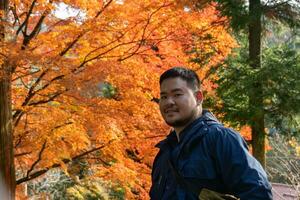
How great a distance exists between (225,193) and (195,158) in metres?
0.19

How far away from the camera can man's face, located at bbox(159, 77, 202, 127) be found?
6.00ft

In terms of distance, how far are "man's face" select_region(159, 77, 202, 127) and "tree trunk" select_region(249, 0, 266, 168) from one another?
515cm

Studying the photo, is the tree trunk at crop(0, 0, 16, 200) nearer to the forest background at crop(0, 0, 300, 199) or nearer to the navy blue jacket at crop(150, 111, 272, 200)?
the forest background at crop(0, 0, 300, 199)

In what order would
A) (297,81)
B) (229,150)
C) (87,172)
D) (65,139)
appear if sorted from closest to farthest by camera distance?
(229,150) < (65,139) < (297,81) < (87,172)

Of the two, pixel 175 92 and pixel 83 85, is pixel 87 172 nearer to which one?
pixel 83 85

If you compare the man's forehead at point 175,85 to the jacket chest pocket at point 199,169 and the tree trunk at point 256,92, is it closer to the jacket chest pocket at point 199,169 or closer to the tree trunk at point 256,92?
the jacket chest pocket at point 199,169

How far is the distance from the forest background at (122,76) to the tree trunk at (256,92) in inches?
0.7

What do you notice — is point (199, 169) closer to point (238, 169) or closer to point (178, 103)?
point (238, 169)

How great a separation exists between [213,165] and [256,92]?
552 cm

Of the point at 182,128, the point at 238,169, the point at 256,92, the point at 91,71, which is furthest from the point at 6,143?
the point at 238,169

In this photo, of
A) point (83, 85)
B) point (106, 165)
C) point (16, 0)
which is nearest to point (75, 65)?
point (83, 85)

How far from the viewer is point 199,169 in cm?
162

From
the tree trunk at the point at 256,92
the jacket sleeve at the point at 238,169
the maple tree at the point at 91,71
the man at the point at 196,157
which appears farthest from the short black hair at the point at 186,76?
the tree trunk at the point at 256,92

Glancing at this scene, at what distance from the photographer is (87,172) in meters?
14.9
